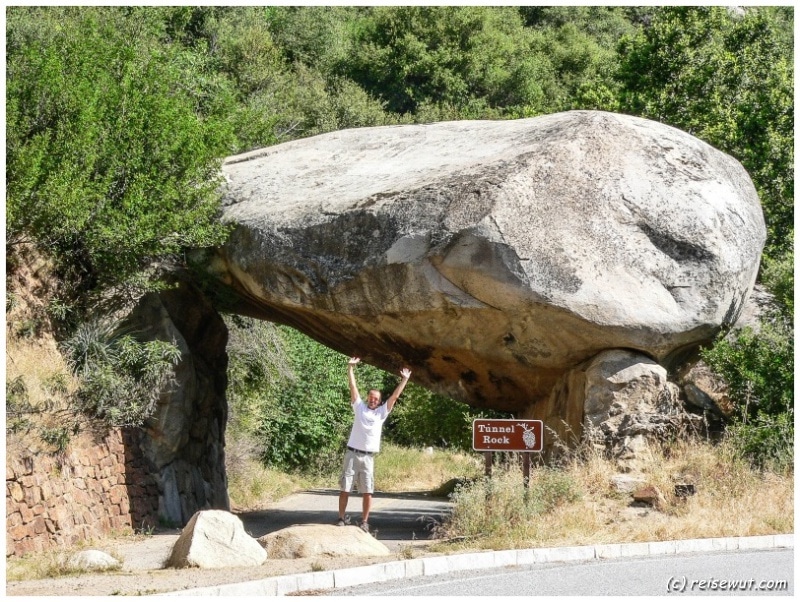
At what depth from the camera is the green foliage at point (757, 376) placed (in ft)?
49.1

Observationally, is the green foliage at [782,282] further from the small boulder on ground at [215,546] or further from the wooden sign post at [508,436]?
the small boulder on ground at [215,546]

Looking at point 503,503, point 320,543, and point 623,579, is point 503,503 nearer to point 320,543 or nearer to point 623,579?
point 320,543

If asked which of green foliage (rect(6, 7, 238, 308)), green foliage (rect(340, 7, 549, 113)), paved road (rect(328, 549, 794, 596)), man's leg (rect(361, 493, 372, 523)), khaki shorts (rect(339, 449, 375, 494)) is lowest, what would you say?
paved road (rect(328, 549, 794, 596))

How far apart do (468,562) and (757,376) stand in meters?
6.97


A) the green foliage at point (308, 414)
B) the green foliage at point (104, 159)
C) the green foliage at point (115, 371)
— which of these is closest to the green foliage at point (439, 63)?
the green foliage at point (308, 414)

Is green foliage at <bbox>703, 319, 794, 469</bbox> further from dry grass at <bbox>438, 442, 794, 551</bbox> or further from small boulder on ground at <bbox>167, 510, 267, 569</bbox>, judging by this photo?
small boulder on ground at <bbox>167, 510, 267, 569</bbox>

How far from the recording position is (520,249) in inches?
556

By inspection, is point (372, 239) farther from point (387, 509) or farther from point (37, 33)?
point (37, 33)

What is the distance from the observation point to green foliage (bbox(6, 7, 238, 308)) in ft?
43.9

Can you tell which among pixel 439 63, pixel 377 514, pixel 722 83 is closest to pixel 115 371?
pixel 377 514

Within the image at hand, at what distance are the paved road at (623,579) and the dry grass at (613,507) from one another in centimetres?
113

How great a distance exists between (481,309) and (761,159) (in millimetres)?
10952

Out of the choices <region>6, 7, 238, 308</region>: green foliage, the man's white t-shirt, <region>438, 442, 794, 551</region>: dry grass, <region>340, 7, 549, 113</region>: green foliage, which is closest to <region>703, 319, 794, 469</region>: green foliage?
<region>438, 442, 794, 551</region>: dry grass

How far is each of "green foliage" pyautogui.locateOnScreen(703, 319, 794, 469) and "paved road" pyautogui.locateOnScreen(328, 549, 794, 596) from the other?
15.4 feet
